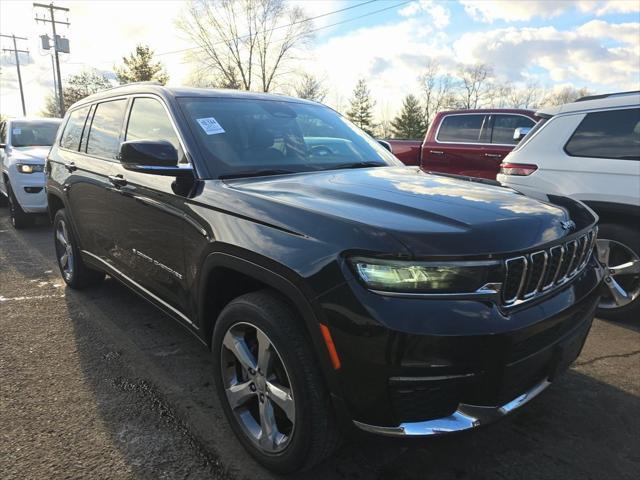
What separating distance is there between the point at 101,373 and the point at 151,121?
168cm

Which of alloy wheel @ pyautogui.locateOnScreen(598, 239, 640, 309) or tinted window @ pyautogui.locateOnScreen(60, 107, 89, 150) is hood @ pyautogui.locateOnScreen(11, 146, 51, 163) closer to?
tinted window @ pyautogui.locateOnScreen(60, 107, 89, 150)

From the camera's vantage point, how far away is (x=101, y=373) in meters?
3.12

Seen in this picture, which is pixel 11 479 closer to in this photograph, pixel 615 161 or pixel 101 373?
pixel 101 373

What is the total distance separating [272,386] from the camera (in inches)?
81.8

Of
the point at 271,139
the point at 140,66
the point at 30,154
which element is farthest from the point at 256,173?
the point at 140,66

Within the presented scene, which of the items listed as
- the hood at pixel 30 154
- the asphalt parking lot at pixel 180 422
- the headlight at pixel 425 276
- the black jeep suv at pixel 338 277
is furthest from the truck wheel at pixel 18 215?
the headlight at pixel 425 276

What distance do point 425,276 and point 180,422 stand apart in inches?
66.4

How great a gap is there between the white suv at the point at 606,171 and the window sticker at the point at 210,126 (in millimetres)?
2308

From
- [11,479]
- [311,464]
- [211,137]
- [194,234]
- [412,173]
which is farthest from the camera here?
[412,173]

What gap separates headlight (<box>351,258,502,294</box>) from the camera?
1694mm

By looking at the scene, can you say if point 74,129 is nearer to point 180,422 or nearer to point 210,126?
point 210,126

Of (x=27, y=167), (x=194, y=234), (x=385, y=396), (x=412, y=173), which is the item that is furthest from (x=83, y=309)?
(x=27, y=167)

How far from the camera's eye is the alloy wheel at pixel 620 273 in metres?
3.91

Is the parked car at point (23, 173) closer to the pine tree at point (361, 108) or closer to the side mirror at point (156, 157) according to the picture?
the side mirror at point (156, 157)
